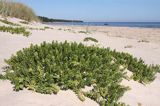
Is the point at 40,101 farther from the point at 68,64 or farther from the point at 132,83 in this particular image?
the point at 132,83

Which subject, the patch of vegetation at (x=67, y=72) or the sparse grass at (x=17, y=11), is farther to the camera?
the sparse grass at (x=17, y=11)

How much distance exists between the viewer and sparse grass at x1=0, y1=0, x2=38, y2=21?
2852cm

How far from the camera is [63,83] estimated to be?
19.4ft

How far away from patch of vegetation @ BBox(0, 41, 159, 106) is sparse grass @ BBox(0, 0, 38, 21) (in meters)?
22.2

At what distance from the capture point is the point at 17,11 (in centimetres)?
3186

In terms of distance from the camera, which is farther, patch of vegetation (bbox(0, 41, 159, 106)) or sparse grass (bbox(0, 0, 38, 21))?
sparse grass (bbox(0, 0, 38, 21))

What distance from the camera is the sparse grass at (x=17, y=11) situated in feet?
93.6

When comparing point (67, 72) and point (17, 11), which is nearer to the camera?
point (67, 72)

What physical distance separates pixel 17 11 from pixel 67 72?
2675 cm

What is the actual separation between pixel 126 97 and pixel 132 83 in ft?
2.67

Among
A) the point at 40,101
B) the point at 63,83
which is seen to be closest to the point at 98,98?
the point at 63,83

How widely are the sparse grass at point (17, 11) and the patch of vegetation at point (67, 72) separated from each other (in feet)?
72.7

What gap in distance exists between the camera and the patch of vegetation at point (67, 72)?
581cm

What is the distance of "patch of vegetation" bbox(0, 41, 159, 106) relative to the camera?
19.1ft
